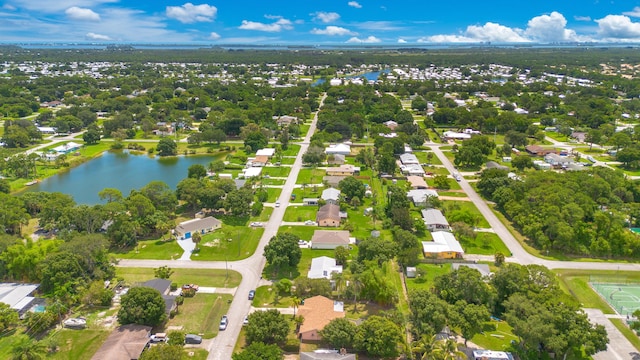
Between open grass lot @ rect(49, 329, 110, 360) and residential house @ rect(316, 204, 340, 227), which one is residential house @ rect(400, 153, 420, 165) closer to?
residential house @ rect(316, 204, 340, 227)

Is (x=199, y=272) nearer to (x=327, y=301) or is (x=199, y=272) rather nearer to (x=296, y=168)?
(x=327, y=301)

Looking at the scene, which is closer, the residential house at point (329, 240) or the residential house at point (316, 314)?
the residential house at point (316, 314)

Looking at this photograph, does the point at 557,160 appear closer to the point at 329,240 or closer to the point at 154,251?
the point at 329,240

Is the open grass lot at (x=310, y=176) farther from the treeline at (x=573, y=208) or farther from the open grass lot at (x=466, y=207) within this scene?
the treeline at (x=573, y=208)

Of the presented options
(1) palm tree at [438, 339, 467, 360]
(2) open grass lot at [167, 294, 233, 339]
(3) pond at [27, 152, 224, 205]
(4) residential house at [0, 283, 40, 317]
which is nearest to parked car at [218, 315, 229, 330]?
(2) open grass lot at [167, 294, 233, 339]

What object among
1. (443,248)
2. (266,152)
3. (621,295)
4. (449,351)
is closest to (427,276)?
(443,248)

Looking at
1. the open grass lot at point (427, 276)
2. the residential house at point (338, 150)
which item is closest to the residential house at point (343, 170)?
the residential house at point (338, 150)

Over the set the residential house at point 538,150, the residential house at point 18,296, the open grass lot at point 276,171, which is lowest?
the residential house at point 18,296

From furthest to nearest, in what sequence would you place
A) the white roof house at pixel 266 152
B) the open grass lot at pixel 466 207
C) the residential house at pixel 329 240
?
the white roof house at pixel 266 152
the open grass lot at pixel 466 207
the residential house at pixel 329 240
